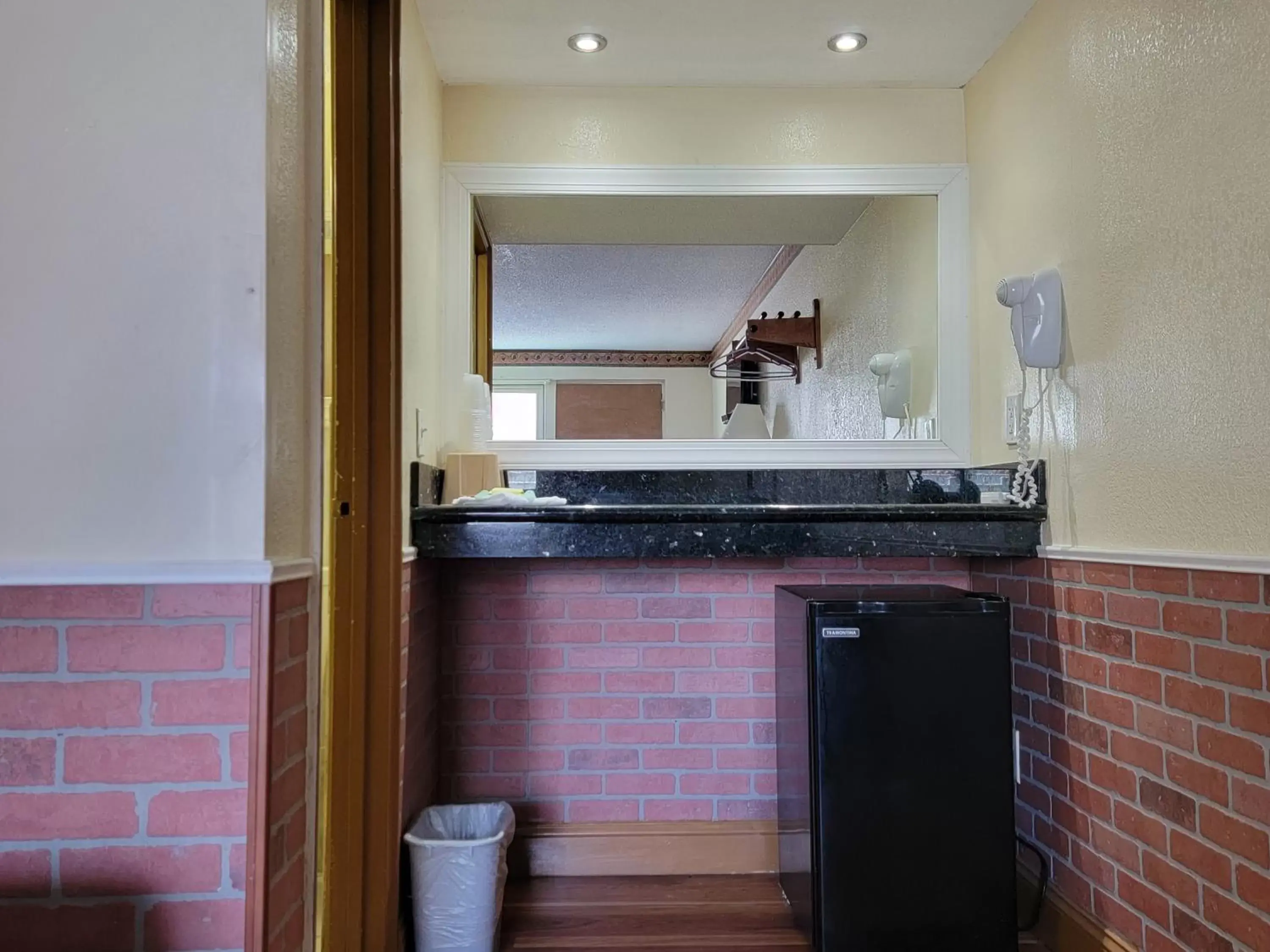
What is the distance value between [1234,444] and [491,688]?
5.68 feet

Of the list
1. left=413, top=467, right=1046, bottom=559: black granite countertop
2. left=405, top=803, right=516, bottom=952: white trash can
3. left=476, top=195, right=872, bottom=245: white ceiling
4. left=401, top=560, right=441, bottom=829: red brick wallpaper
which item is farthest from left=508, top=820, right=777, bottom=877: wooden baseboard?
left=476, top=195, right=872, bottom=245: white ceiling

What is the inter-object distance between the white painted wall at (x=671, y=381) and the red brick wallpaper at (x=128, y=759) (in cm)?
134

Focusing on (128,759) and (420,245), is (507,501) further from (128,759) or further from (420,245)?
(128,759)

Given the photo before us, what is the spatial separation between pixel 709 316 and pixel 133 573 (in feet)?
5.57

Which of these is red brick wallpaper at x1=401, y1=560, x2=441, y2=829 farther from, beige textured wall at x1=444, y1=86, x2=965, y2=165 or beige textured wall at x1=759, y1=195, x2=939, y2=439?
beige textured wall at x1=444, y1=86, x2=965, y2=165

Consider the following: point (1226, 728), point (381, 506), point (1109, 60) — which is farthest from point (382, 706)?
point (1109, 60)

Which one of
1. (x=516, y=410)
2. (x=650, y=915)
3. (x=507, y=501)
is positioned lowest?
(x=650, y=915)

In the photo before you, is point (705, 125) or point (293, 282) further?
point (705, 125)

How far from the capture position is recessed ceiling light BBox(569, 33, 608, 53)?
78.5 inches

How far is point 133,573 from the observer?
1.00m

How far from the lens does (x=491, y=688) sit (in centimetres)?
217

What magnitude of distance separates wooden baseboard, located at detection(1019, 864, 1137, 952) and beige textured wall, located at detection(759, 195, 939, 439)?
Result: 3.83 feet

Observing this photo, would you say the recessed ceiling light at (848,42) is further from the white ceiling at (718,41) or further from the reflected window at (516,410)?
the reflected window at (516,410)

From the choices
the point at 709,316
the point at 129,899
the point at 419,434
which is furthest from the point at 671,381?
the point at 129,899
